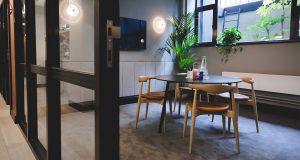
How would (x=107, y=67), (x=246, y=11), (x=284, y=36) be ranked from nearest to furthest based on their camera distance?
(x=107, y=67) → (x=284, y=36) → (x=246, y=11)

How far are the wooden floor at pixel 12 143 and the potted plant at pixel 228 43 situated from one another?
3.78 meters

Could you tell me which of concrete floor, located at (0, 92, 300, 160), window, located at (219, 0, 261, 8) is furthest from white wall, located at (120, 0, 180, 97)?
concrete floor, located at (0, 92, 300, 160)

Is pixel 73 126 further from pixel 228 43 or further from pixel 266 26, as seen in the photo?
pixel 266 26

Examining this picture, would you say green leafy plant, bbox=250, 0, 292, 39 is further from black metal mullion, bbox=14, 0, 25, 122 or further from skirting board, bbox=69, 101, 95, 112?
black metal mullion, bbox=14, 0, 25, 122

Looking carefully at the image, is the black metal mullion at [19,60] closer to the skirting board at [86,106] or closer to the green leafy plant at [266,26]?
the skirting board at [86,106]

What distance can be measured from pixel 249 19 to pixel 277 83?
Answer: 4.87 ft

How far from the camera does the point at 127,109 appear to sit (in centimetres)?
422

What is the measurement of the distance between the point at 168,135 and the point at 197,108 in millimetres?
643

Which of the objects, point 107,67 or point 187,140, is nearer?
point 107,67

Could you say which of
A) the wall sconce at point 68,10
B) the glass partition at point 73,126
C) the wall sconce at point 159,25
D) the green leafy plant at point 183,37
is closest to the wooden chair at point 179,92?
the green leafy plant at point 183,37

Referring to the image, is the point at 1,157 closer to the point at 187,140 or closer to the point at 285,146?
the point at 187,140

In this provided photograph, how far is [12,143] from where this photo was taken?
253 centimetres

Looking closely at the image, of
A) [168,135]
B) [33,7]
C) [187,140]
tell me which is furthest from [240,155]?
[33,7]

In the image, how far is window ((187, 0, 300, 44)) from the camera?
12.7 feet
